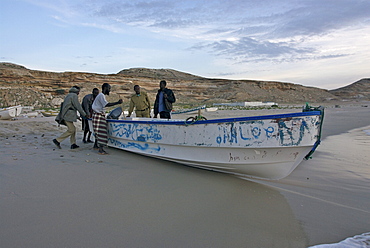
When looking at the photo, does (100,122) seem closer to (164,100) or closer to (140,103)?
(140,103)

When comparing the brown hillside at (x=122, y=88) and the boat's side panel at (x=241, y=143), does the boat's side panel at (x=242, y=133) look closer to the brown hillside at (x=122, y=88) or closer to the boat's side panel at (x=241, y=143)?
the boat's side panel at (x=241, y=143)

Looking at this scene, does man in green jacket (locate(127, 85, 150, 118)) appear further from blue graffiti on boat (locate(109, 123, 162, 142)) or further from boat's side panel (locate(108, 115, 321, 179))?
boat's side panel (locate(108, 115, 321, 179))

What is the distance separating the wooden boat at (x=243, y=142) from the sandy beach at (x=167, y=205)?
242mm

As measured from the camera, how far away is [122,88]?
44.2 m

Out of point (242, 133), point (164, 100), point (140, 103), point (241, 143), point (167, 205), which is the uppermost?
point (164, 100)

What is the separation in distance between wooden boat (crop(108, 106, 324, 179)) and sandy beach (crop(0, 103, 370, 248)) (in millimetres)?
242

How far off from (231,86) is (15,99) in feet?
129

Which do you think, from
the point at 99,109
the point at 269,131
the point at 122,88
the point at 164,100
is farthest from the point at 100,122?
the point at 122,88

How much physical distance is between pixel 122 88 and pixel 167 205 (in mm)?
42444

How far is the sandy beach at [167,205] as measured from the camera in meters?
2.62

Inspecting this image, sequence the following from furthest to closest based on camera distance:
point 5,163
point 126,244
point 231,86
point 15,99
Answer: point 231,86 < point 15,99 < point 5,163 < point 126,244

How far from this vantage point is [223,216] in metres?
3.12

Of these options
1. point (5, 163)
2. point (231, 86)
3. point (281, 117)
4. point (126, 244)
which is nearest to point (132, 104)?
point (5, 163)

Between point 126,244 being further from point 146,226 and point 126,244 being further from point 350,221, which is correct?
point 350,221
